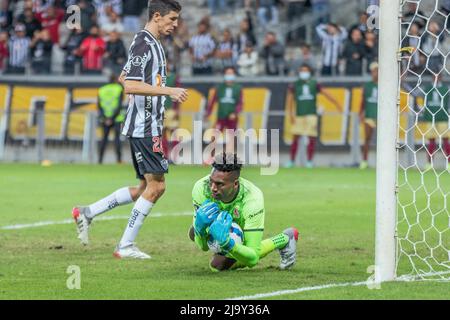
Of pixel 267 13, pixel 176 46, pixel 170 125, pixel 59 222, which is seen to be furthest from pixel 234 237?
pixel 267 13

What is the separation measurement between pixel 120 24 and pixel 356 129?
7.92 m

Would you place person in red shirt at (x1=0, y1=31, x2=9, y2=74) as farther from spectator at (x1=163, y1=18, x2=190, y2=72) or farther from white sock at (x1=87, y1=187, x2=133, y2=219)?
white sock at (x1=87, y1=187, x2=133, y2=219)

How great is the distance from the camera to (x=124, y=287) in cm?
788

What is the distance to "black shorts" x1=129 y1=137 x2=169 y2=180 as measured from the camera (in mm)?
9789

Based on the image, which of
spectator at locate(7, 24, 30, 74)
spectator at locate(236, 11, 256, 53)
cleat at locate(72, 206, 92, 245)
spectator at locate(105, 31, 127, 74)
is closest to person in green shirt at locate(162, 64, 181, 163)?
spectator at locate(105, 31, 127, 74)

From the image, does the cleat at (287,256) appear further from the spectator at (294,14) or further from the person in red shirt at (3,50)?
the person in red shirt at (3,50)

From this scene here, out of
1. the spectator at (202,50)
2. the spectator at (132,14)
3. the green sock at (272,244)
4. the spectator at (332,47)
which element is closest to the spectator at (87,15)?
the spectator at (132,14)

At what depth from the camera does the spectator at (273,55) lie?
27.0 m

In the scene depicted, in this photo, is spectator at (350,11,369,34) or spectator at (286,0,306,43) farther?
spectator at (286,0,306,43)

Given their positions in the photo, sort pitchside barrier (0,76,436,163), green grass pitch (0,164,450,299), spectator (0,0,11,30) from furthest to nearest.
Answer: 1. spectator (0,0,11,30)
2. pitchside barrier (0,76,436,163)
3. green grass pitch (0,164,450,299)

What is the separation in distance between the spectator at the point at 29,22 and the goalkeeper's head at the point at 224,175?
22109 mm

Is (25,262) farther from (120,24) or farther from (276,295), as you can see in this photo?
(120,24)

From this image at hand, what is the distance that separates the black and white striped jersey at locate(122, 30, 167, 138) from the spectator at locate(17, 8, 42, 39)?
2055 cm

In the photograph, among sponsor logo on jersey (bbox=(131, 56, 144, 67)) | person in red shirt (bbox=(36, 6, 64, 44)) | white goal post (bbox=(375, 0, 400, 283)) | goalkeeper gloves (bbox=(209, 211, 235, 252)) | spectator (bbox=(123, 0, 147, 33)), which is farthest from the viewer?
spectator (bbox=(123, 0, 147, 33))
